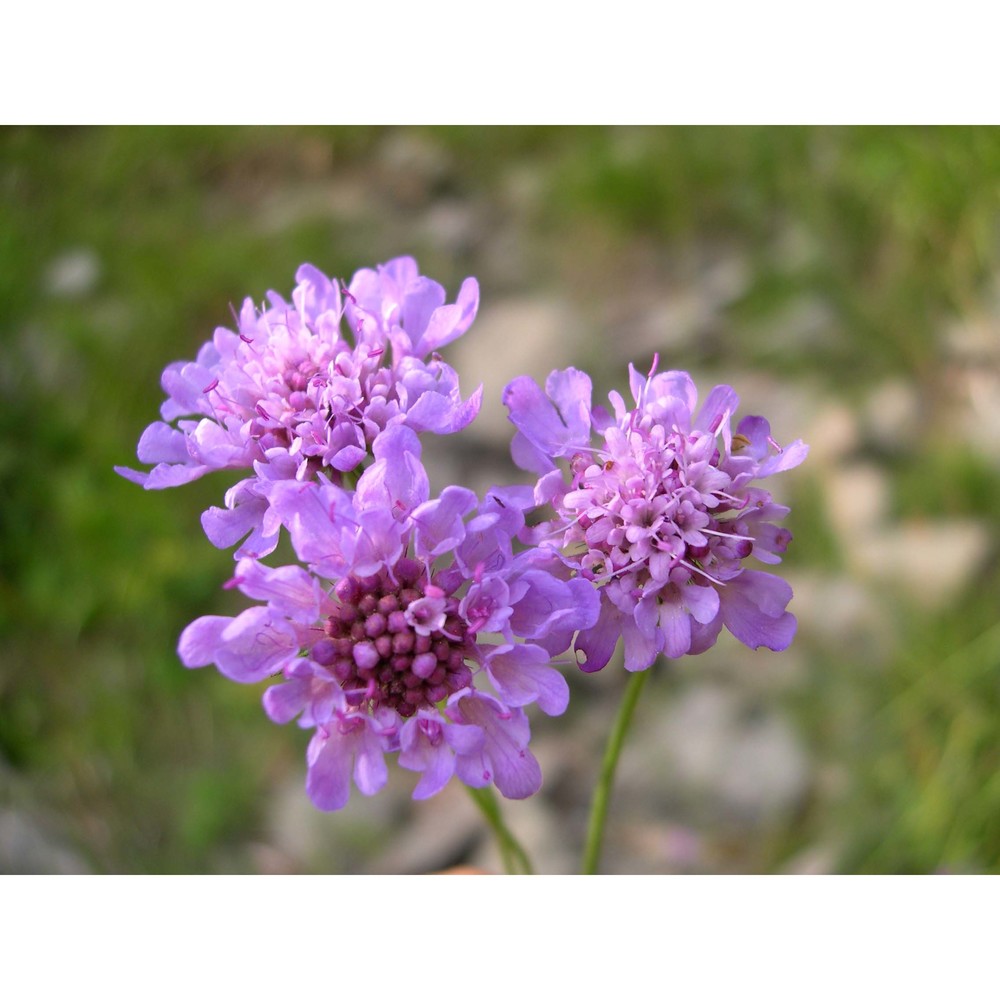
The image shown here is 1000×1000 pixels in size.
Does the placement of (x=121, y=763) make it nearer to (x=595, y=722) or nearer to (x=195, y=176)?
(x=595, y=722)

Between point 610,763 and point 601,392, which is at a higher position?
point 601,392

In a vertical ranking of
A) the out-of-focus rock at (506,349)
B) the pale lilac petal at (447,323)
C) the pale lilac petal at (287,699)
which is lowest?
the pale lilac petal at (287,699)

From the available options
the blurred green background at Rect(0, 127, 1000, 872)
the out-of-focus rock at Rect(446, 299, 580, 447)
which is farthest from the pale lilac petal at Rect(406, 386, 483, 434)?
the out-of-focus rock at Rect(446, 299, 580, 447)

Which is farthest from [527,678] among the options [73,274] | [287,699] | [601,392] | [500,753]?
[73,274]

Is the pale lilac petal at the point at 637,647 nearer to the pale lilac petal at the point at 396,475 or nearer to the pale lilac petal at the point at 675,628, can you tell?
the pale lilac petal at the point at 675,628

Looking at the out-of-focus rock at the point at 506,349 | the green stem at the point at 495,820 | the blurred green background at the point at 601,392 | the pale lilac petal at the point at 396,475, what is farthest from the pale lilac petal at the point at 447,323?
the out-of-focus rock at the point at 506,349

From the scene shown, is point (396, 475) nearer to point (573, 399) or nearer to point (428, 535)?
point (428, 535)

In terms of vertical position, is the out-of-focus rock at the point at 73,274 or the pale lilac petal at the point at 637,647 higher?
the out-of-focus rock at the point at 73,274

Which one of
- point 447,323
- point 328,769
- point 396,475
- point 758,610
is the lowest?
point 328,769

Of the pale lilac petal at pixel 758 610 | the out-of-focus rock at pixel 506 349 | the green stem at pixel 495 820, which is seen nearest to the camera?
the pale lilac petal at pixel 758 610
